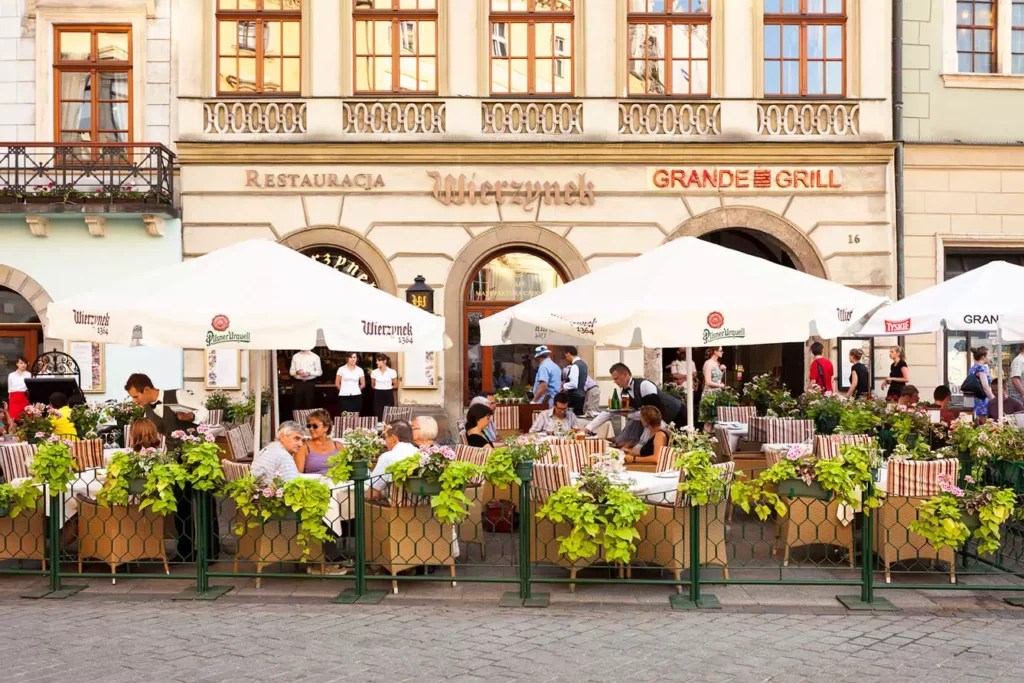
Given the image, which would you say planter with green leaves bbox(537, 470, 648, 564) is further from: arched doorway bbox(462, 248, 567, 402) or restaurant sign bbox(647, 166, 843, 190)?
restaurant sign bbox(647, 166, 843, 190)

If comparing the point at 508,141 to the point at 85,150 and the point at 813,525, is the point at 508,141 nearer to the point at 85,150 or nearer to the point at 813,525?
the point at 85,150

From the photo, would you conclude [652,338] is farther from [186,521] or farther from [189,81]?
[189,81]

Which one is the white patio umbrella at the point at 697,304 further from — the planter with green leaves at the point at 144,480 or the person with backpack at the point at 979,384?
the person with backpack at the point at 979,384

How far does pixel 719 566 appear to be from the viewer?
793 cm

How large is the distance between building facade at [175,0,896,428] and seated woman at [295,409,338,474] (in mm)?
7972

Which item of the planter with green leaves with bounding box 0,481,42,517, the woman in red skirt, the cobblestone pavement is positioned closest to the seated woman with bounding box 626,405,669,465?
the cobblestone pavement

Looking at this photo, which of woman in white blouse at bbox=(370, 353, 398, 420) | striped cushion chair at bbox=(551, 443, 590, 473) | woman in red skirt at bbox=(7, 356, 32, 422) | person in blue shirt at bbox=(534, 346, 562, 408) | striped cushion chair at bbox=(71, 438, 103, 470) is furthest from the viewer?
woman in white blouse at bbox=(370, 353, 398, 420)

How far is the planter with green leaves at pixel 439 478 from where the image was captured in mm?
7492

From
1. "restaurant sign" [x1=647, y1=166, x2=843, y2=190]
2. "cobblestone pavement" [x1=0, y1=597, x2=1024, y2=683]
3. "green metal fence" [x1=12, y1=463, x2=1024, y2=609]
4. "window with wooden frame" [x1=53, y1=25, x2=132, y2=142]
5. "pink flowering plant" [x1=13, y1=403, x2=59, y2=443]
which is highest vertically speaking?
"window with wooden frame" [x1=53, y1=25, x2=132, y2=142]

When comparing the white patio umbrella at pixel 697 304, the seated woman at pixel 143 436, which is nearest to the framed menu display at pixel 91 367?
the seated woman at pixel 143 436

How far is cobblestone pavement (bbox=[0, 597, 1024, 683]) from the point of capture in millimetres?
5875

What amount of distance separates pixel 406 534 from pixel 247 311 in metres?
2.25

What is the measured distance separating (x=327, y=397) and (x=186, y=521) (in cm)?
868

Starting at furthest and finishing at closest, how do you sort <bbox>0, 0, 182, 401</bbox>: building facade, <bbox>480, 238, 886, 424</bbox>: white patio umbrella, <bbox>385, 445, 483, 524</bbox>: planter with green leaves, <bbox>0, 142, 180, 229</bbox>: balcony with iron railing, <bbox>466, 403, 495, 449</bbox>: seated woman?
<bbox>0, 0, 182, 401</bbox>: building facade → <bbox>0, 142, 180, 229</bbox>: balcony with iron railing → <bbox>466, 403, 495, 449</bbox>: seated woman → <bbox>480, 238, 886, 424</bbox>: white patio umbrella → <bbox>385, 445, 483, 524</bbox>: planter with green leaves
